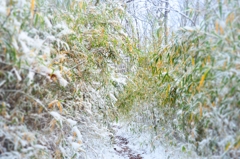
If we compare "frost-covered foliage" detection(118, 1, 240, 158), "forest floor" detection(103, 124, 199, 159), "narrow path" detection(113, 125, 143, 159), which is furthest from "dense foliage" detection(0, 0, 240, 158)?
"narrow path" detection(113, 125, 143, 159)

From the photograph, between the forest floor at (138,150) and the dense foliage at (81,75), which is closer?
the dense foliage at (81,75)

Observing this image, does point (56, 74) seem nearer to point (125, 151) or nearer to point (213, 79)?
point (213, 79)

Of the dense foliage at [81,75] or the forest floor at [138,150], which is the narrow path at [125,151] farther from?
the dense foliage at [81,75]

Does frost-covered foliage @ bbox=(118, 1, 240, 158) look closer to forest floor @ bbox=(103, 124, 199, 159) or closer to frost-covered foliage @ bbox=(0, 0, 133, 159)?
frost-covered foliage @ bbox=(0, 0, 133, 159)

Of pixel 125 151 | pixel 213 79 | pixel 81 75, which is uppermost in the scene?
pixel 213 79

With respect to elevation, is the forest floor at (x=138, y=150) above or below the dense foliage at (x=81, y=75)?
below

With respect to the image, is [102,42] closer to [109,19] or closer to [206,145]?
[109,19]

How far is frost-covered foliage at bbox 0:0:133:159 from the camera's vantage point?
6.10 feet

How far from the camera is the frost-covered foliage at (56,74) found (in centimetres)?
186

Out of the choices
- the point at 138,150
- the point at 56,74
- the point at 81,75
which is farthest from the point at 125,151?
the point at 56,74

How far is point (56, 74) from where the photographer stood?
2129 mm

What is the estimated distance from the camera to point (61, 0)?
3.22 metres

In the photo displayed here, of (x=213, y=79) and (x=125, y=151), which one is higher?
(x=213, y=79)

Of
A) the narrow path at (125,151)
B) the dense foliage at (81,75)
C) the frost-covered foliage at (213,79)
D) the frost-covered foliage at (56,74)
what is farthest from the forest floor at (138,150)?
the frost-covered foliage at (213,79)
